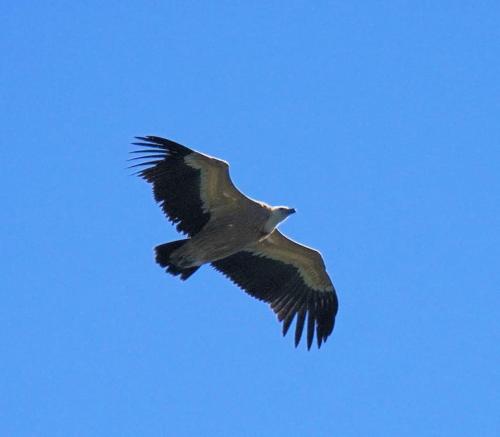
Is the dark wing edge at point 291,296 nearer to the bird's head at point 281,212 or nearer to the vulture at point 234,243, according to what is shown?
the vulture at point 234,243

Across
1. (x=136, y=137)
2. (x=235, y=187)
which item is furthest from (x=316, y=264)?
(x=136, y=137)

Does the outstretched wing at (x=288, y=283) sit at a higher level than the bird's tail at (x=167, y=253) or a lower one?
higher

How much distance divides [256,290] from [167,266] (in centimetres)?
210

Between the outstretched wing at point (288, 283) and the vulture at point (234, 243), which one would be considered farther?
the outstretched wing at point (288, 283)

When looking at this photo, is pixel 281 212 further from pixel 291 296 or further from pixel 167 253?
pixel 291 296

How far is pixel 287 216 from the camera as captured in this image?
64.2ft

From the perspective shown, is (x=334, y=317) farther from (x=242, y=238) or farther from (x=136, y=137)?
(x=136, y=137)

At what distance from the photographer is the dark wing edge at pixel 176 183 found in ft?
62.0

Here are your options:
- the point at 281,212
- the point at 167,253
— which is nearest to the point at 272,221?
the point at 281,212

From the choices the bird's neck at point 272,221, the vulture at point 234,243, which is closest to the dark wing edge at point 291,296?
the vulture at point 234,243

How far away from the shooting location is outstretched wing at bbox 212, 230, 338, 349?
20.9 meters

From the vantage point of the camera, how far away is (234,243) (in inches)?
770

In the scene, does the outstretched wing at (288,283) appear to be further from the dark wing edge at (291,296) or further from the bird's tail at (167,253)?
the bird's tail at (167,253)

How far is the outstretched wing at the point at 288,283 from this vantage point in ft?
68.4
